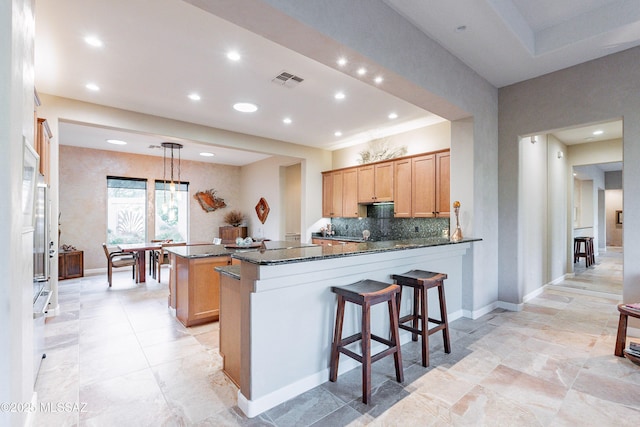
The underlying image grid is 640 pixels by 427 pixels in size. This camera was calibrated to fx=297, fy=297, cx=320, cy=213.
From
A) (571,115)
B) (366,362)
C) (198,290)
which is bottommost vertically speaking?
(366,362)

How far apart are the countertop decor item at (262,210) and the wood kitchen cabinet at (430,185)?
4110mm

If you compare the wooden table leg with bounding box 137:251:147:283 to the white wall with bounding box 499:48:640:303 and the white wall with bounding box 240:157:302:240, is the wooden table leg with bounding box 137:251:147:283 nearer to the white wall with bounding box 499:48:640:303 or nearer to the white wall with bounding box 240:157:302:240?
the white wall with bounding box 240:157:302:240

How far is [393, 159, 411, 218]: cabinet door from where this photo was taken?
5043 mm

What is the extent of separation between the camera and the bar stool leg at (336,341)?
2195mm

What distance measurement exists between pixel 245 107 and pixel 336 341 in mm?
3375

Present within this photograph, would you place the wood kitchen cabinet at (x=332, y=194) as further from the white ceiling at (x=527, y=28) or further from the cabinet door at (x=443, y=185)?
the white ceiling at (x=527, y=28)

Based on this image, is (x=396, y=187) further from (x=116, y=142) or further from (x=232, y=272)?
(x=116, y=142)

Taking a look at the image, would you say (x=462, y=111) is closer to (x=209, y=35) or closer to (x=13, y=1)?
(x=209, y=35)

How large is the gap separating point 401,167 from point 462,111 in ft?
5.83

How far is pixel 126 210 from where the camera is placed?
23.8 ft

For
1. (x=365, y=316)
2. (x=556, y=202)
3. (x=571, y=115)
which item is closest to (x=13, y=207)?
(x=365, y=316)

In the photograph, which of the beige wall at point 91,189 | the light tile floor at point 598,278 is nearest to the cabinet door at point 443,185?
the light tile floor at point 598,278

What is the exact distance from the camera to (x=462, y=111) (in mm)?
3463

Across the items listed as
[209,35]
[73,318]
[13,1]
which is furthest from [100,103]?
[13,1]
